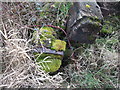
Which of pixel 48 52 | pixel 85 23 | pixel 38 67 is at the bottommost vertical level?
pixel 38 67

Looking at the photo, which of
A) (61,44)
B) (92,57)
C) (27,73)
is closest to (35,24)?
(61,44)

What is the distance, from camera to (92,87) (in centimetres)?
223

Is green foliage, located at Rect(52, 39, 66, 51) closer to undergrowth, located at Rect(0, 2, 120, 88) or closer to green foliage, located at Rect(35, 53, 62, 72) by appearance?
green foliage, located at Rect(35, 53, 62, 72)

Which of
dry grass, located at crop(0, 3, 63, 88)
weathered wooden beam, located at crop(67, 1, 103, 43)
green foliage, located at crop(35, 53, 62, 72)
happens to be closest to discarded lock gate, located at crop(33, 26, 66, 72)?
green foliage, located at crop(35, 53, 62, 72)

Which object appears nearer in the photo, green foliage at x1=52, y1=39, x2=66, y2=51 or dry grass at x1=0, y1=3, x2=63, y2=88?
dry grass at x1=0, y1=3, x2=63, y2=88

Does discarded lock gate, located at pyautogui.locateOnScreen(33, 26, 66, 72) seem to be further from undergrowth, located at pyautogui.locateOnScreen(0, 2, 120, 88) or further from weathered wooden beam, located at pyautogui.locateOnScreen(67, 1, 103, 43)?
weathered wooden beam, located at pyautogui.locateOnScreen(67, 1, 103, 43)

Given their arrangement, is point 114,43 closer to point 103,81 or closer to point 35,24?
point 103,81

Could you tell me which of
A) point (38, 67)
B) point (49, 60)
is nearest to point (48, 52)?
point (49, 60)

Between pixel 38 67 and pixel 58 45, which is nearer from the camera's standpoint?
pixel 38 67

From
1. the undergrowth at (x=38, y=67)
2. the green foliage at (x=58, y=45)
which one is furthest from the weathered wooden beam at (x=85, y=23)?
the undergrowth at (x=38, y=67)

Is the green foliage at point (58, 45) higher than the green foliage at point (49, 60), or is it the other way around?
the green foliage at point (58, 45)

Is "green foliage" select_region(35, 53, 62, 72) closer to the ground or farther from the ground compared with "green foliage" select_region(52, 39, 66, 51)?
closer to the ground

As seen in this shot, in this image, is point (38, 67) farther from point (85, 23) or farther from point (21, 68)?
point (85, 23)

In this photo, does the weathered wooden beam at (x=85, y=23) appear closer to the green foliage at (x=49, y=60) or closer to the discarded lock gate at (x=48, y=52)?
the discarded lock gate at (x=48, y=52)
